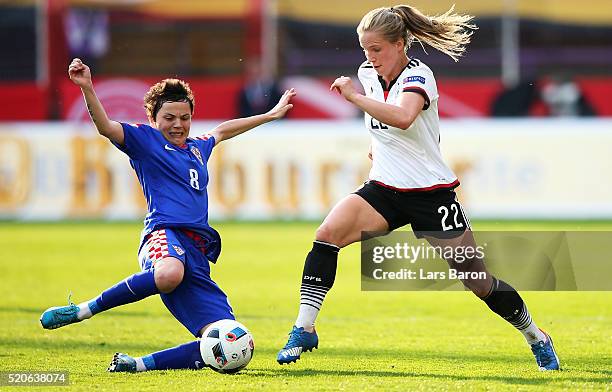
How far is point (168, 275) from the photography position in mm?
6336

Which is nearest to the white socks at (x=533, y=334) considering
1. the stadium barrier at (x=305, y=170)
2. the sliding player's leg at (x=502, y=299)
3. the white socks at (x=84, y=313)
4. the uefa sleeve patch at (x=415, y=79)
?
the sliding player's leg at (x=502, y=299)

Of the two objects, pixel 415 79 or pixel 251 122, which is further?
pixel 251 122

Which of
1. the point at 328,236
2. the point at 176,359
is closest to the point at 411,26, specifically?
the point at 328,236

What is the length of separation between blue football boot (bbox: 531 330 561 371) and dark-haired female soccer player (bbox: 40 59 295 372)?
1749 mm

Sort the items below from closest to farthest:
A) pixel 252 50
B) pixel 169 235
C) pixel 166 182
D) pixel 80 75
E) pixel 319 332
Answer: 1. pixel 80 75
2. pixel 169 235
3. pixel 166 182
4. pixel 319 332
5. pixel 252 50

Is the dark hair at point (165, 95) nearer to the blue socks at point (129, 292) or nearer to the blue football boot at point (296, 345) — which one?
the blue socks at point (129, 292)

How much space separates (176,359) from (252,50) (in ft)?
56.7

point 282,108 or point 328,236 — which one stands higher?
point 282,108

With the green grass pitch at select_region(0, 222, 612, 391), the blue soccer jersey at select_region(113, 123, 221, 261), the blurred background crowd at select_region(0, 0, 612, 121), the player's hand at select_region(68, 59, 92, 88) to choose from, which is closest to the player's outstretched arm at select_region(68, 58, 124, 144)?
the player's hand at select_region(68, 59, 92, 88)

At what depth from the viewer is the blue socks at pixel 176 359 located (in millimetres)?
6625

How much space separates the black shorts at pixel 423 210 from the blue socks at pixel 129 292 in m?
1.33

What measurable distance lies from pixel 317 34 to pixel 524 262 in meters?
12.9

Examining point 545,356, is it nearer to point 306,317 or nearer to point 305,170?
point 306,317

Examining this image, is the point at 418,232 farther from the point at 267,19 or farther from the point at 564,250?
the point at 267,19
